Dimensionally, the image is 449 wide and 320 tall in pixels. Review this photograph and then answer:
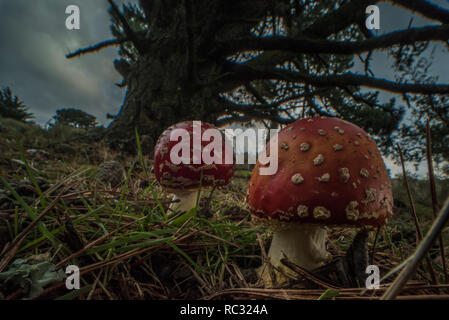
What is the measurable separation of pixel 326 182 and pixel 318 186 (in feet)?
0.10

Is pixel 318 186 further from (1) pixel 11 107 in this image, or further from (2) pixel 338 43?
(1) pixel 11 107

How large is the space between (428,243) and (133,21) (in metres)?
6.46

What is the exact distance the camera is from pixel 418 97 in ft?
13.3

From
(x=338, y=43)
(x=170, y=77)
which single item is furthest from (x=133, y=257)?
(x=338, y=43)

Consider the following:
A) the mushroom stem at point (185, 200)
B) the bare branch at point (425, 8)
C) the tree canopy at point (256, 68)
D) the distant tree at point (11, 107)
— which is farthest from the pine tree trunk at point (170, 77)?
the distant tree at point (11, 107)

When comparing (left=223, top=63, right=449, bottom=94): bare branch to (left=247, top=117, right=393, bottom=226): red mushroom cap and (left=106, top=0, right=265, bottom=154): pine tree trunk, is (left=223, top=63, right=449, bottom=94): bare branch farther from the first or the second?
(left=247, top=117, right=393, bottom=226): red mushroom cap

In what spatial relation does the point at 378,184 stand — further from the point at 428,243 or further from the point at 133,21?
the point at 133,21

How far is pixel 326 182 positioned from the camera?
79 cm

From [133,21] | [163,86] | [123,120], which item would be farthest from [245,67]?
[133,21]

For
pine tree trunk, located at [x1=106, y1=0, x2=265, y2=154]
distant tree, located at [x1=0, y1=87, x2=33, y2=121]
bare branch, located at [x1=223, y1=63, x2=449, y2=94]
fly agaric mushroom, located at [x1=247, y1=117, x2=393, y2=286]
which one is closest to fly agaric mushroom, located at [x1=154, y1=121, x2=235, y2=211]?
fly agaric mushroom, located at [x1=247, y1=117, x2=393, y2=286]

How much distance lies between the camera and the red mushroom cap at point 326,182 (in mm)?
778

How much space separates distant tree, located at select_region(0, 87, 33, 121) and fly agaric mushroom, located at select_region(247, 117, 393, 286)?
36.5ft

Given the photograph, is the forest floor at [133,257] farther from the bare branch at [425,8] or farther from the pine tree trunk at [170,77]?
the bare branch at [425,8]
